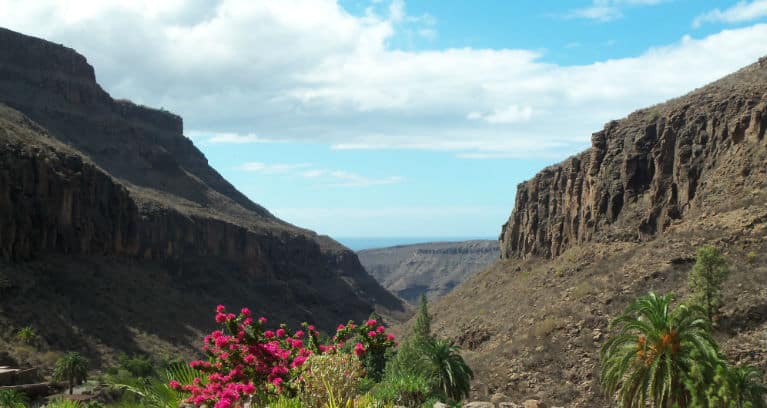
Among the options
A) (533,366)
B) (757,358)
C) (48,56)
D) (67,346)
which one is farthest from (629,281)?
(48,56)

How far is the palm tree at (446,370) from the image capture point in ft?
123

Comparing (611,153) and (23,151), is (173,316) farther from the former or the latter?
(611,153)

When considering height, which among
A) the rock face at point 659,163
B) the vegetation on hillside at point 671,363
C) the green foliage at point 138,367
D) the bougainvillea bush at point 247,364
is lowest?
the green foliage at point 138,367

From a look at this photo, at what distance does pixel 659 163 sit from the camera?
65.1 m

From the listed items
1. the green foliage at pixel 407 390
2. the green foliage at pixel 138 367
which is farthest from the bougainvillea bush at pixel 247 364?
the green foliage at pixel 138 367

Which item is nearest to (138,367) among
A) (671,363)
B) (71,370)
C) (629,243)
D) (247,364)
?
(71,370)

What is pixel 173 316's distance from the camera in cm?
7938

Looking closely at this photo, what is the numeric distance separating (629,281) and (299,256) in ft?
347

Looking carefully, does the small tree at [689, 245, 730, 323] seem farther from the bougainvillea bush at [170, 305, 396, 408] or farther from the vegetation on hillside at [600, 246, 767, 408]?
the bougainvillea bush at [170, 305, 396, 408]

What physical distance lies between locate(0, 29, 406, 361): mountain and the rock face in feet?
153

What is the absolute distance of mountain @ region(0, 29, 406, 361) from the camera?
69125 millimetres

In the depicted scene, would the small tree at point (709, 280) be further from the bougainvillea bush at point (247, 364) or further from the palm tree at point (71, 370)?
the palm tree at point (71, 370)

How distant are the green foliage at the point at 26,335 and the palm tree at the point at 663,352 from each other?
161 ft

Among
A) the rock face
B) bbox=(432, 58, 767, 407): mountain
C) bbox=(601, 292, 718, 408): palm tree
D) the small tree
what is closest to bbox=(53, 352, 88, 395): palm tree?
bbox=(432, 58, 767, 407): mountain
